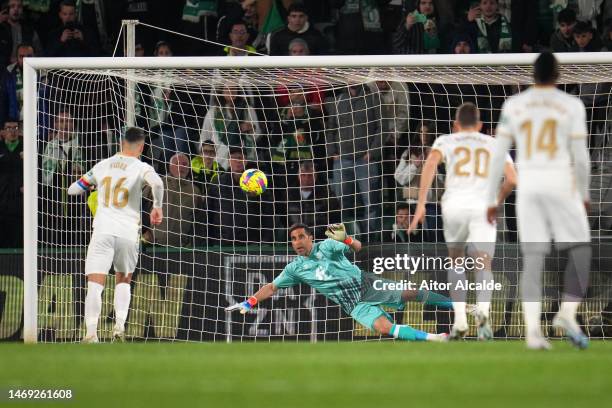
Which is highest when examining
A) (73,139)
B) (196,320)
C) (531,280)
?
(73,139)

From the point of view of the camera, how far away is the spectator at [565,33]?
17.8 m

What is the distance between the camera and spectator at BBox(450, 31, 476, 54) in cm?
1775

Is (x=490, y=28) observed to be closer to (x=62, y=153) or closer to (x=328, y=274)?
(x=328, y=274)

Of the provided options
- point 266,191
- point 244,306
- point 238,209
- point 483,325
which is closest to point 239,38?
point 266,191

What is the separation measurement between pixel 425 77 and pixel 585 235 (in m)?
6.10

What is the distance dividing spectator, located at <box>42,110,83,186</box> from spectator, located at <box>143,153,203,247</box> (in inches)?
39.6

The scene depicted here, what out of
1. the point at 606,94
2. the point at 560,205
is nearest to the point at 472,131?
the point at 560,205

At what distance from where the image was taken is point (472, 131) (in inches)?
481

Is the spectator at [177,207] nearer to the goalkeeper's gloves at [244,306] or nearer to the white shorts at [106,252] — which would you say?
the goalkeeper's gloves at [244,306]

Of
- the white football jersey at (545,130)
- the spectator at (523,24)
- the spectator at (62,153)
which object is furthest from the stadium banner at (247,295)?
the white football jersey at (545,130)

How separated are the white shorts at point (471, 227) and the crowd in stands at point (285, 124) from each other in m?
3.89

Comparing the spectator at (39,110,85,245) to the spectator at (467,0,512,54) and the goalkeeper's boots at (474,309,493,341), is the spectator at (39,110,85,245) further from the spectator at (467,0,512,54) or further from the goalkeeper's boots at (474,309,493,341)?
the goalkeeper's boots at (474,309,493,341)

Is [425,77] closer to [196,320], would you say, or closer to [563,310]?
[196,320]

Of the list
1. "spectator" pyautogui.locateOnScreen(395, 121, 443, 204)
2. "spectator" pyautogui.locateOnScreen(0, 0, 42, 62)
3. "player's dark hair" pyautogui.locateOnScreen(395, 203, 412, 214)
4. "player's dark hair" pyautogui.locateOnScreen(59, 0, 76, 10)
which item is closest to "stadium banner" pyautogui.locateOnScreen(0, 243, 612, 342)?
"player's dark hair" pyautogui.locateOnScreen(395, 203, 412, 214)
